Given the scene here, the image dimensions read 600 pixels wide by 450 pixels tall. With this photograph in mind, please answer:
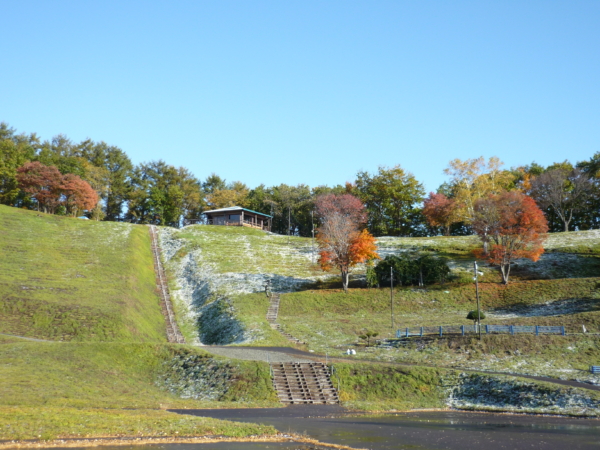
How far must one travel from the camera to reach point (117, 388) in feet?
113

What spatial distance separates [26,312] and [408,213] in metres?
81.5

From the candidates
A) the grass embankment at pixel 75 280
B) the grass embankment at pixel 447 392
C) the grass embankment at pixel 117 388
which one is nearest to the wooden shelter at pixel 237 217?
the grass embankment at pixel 75 280

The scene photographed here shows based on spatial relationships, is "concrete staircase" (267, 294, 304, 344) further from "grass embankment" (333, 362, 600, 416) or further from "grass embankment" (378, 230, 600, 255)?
"grass embankment" (378, 230, 600, 255)

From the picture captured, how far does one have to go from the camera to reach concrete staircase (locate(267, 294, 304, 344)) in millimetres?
51703

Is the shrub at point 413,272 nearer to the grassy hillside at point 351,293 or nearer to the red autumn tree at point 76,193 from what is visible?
the grassy hillside at point 351,293

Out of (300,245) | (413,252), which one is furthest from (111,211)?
(413,252)

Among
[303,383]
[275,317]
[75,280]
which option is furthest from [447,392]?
[75,280]

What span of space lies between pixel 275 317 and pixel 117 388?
1091 inches

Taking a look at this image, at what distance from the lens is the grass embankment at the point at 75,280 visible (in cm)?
5078

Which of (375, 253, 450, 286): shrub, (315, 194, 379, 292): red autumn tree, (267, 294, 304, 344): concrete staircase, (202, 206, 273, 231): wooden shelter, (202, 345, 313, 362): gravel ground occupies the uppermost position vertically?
(202, 206, 273, 231): wooden shelter

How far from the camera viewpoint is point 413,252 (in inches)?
3351

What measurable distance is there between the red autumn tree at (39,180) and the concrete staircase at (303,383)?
7553 cm

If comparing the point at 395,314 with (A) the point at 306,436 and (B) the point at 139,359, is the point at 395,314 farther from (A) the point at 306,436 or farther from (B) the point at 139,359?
(A) the point at 306,436

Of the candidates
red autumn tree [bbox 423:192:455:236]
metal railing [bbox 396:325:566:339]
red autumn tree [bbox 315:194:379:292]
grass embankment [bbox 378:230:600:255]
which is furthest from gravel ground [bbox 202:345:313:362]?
red autumn tree [bbox 423:192:455:236]
